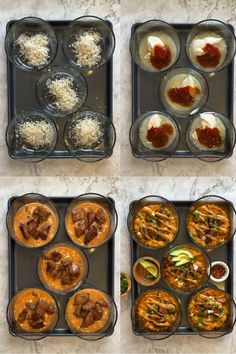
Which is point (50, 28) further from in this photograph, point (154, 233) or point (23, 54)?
point (154, 233)

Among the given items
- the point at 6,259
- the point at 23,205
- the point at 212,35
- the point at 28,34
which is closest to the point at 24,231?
the point at 23,205

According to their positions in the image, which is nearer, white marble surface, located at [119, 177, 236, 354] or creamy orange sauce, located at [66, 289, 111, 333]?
creamy orange sauce, located at [66, 289, 111, 333]

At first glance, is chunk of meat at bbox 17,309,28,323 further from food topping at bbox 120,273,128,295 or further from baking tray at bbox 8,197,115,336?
food topping at bbox 120,273,128,295

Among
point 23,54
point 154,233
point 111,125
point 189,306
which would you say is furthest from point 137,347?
point 23,54

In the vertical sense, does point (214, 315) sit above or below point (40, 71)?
below

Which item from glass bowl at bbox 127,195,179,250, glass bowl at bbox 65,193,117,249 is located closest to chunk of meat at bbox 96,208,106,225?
glass bowl at bbox 65,193,117,249

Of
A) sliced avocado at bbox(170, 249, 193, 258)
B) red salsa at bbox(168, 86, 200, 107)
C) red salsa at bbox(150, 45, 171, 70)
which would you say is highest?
red salsa at bbox(150, 45, 171, 70)

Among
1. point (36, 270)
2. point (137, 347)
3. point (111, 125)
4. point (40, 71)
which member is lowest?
point (137, 347)
